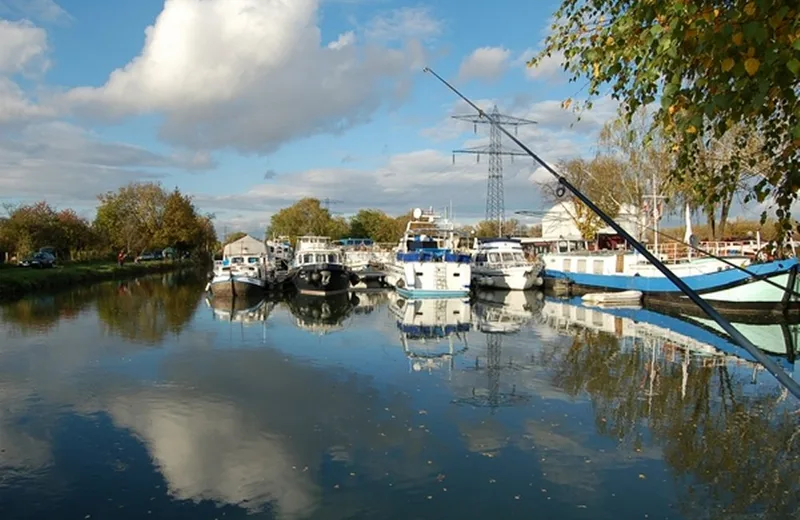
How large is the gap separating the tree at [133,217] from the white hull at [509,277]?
44601 millimetres

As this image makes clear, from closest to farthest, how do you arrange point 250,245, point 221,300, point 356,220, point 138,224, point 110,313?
point 110,313
point 221,300
point 250,245
point 138,224
point 356,220

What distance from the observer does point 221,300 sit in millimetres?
37750

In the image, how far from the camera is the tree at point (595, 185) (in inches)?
1811

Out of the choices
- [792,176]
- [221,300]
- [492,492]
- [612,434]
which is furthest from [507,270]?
[792,176]

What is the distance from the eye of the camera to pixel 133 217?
7400 centimetres

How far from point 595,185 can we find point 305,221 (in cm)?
6389

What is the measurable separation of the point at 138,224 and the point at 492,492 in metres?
73.6

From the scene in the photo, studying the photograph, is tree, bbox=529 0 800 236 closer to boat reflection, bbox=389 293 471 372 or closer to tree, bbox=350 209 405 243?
boat reflection, bbox=389 293 471 372

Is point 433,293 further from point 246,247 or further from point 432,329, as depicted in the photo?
point 246,247

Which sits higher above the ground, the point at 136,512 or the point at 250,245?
the point at 250,245

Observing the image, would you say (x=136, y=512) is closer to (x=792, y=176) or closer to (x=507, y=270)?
(x=792, y=176)

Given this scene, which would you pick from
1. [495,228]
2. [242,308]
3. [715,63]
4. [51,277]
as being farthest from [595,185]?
[495,228]

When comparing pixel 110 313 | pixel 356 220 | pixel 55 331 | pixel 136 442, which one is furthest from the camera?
pixel 356 220

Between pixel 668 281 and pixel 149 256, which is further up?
pixel 149 256
